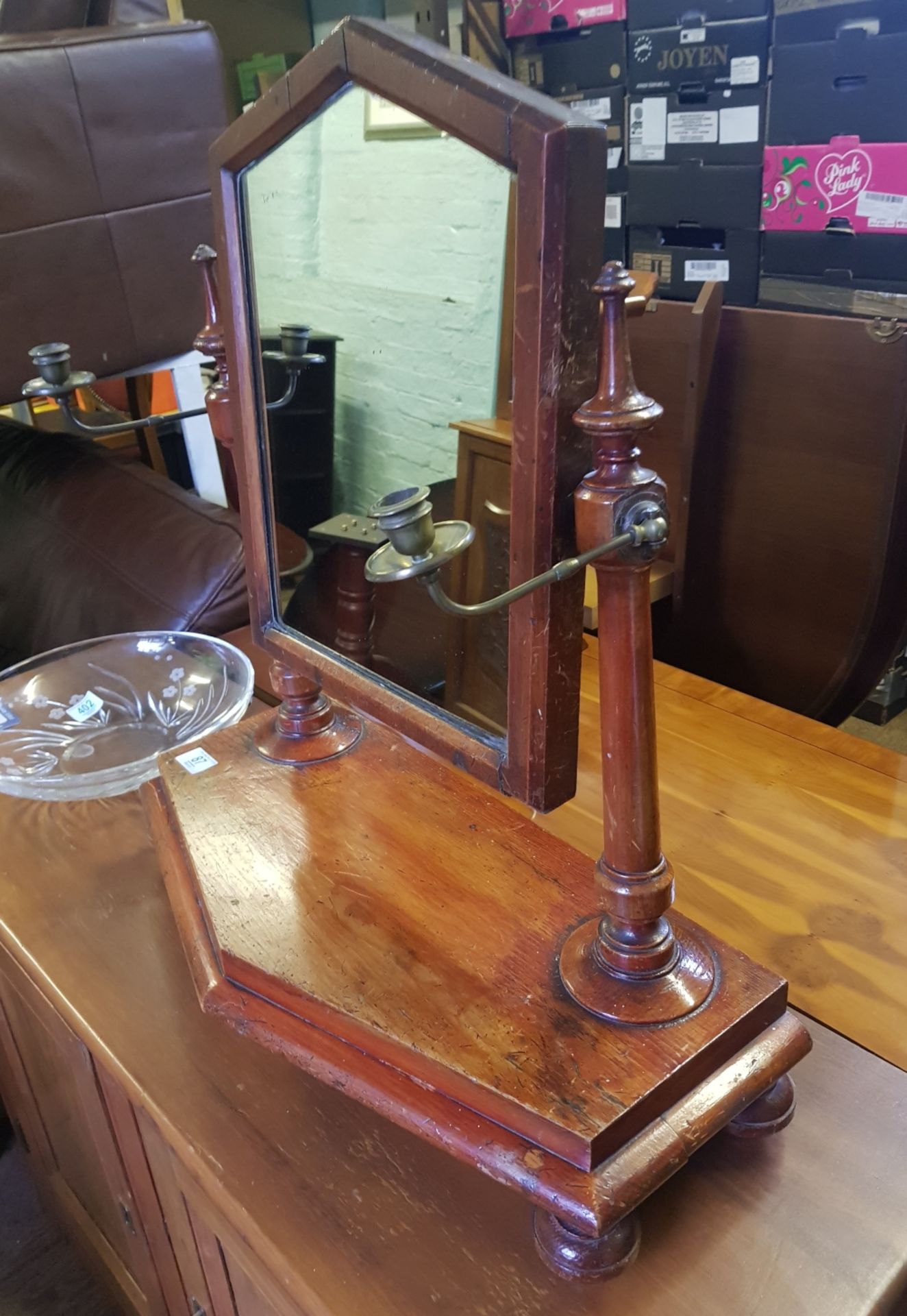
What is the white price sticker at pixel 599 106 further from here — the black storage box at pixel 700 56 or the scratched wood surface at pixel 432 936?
the scratched wood surface at pixel 432 936

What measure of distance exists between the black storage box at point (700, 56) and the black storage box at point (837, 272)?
26 centimetres

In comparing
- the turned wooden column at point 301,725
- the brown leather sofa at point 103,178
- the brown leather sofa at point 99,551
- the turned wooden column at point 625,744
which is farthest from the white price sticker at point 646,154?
the turned wooden column at point 625,744

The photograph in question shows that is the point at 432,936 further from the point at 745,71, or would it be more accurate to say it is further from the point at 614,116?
the point at 614,116

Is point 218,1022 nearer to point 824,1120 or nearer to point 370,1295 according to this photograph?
point 370,1295

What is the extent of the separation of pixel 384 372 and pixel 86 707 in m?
0.54

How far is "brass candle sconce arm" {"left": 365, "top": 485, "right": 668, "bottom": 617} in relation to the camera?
401 mm

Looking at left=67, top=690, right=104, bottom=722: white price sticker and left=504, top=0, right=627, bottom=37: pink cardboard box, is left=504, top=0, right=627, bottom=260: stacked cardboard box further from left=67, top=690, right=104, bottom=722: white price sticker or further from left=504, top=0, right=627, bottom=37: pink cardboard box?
left=67, top=690, right=104, bottom=722: white price sticker

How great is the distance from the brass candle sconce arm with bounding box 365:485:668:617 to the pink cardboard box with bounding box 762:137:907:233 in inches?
53.7

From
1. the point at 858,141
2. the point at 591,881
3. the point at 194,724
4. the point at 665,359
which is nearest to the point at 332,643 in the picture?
the point at 591,881

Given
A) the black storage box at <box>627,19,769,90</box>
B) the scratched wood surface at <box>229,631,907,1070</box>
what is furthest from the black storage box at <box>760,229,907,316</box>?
the scratched wood surface at <box>229,631,907,1070</box>

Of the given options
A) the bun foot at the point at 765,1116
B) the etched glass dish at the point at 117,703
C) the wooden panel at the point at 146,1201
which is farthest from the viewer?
the etched glass dish at the point at 117,703

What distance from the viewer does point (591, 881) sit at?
598 mm

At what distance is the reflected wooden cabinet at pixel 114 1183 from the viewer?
664 millimetres

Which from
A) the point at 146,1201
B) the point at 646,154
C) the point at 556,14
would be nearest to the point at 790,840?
the point at 146,1201
